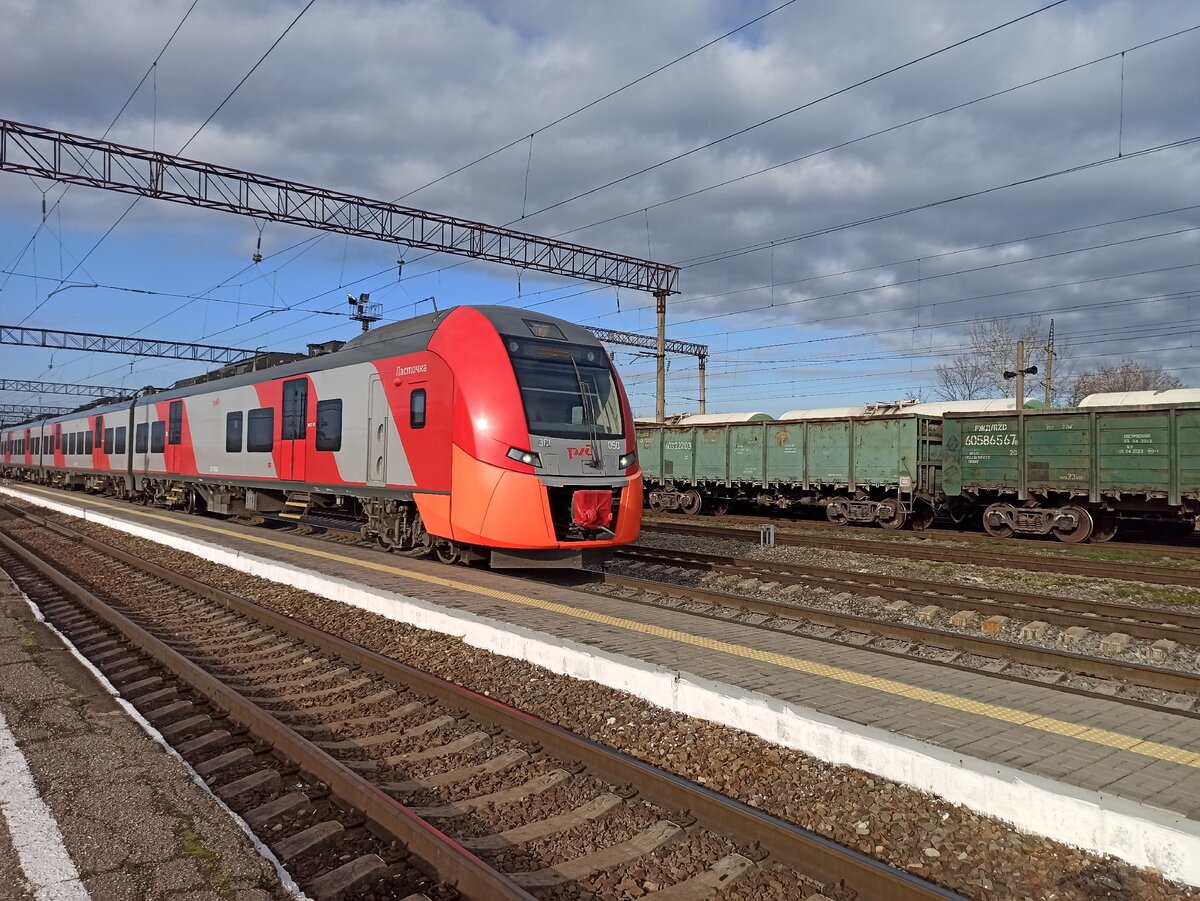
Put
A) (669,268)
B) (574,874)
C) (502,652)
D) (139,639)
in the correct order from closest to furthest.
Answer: (574,874) < (502,652) < (139,639) < (669,268)

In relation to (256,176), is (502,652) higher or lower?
lower

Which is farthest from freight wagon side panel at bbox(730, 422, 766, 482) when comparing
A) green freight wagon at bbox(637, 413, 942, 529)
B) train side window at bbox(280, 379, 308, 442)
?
train side window at bbox(280, 379, 308, 442)

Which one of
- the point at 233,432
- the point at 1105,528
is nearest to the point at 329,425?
the point at 233,432

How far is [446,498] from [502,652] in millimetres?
3286

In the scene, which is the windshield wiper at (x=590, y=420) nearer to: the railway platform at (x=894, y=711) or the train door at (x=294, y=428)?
the railway platform at (x=894, y=711)

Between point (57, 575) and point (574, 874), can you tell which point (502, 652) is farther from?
point (57, 575)

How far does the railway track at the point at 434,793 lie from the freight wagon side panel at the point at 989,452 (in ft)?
50.4

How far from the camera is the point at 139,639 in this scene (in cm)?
766

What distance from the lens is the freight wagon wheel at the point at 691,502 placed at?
24.7 m

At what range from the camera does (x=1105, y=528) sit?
17188 mm

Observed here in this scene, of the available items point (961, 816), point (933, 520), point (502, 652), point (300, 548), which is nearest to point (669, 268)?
point (933, 520)

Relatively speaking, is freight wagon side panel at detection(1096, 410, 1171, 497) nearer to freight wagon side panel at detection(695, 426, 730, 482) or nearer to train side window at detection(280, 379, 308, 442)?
freight wagon side panel at detection(695, 426, 730, 482)

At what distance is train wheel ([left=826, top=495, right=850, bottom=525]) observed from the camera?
2070 centimetres

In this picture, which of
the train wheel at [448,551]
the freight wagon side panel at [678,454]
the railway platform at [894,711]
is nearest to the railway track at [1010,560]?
the freight wagon side panel at [678,454]
